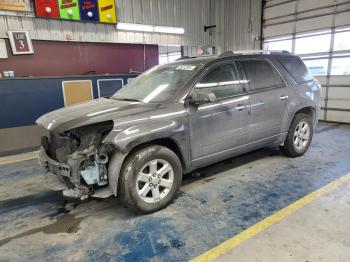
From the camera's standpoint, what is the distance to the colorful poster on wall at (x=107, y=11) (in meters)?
7.59

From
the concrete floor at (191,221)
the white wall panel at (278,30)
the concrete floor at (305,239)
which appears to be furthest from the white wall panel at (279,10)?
the concrete floor at (305,239)

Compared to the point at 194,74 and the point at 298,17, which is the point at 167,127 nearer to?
the point at 194,74

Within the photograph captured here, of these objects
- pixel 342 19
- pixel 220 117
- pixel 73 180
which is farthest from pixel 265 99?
pixel 342 19

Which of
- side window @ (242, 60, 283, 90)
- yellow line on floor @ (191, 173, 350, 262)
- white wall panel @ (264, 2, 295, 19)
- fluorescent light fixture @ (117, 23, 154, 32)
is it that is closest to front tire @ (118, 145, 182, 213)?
yellow line on floor @ (191, 173, 350, 262)

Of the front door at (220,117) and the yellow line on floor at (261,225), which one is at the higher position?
the front door at (220,117)

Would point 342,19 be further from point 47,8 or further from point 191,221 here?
point 47,8

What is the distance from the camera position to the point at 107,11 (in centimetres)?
772

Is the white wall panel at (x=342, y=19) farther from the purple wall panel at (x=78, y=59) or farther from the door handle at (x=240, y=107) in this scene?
the door handle at (x=240, y=107)

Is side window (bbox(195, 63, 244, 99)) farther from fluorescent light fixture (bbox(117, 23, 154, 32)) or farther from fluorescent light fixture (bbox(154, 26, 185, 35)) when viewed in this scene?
fluorescent light fixture (bbox(154, 26, 185, 35))

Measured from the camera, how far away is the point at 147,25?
8.55 meters

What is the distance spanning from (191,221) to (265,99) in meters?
1.99

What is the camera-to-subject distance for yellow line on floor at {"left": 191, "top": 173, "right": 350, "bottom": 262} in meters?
2.14

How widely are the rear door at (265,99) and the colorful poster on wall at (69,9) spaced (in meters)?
5.66

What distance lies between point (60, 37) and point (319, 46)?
24.5 ft
